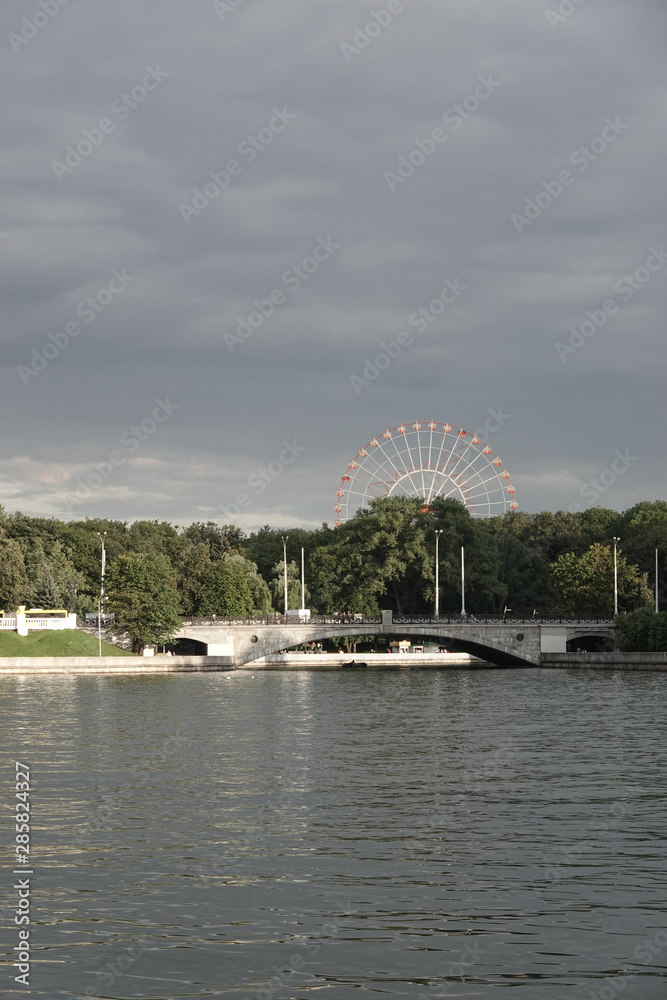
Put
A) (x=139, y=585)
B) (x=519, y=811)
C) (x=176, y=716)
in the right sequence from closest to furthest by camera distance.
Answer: (x=519, y=811) < (x=176, y=716) < (x=139, y=585)

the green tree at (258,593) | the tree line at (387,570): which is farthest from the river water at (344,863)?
the green tree at (258,593)

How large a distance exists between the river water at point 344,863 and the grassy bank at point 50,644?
5754 cm

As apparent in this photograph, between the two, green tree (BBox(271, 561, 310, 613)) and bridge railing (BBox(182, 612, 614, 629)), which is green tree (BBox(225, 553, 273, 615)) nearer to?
green tree (BBox(271, 561, 310, 613))

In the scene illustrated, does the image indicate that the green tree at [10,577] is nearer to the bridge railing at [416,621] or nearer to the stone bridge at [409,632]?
the stone bridge at [409,632]

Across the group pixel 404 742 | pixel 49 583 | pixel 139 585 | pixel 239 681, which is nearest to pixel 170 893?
pixel 404 742

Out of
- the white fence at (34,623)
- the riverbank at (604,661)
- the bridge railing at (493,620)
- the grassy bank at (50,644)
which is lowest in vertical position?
the riverbank at (604,661)

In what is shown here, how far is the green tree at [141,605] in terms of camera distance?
115 metres

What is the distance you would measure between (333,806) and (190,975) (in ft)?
43.2

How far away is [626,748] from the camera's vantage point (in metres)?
42.4

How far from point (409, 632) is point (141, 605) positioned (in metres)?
26.5

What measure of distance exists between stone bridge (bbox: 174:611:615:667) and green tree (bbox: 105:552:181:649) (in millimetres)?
3893

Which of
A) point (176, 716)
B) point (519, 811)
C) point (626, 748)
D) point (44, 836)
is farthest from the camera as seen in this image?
point (176, 716)

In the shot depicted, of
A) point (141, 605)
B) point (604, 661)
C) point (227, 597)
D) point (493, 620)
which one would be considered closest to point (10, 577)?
point (141, 605)

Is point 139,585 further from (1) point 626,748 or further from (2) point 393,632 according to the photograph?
(1) point 626,748
